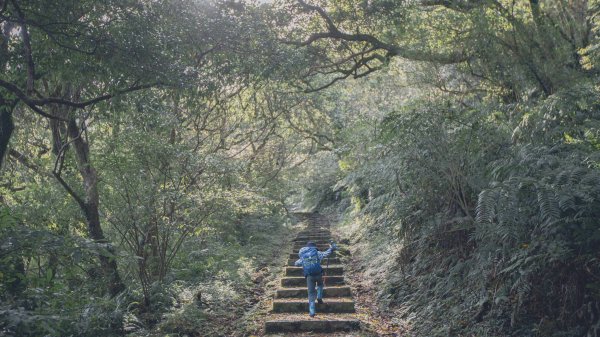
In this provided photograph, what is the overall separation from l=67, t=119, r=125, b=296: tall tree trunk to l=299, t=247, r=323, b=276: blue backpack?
11.1ft

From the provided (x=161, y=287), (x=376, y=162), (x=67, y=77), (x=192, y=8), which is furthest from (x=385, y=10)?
(x=161, y=287)

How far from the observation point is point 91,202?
8.85 meters

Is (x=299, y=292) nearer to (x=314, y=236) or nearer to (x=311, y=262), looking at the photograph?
(x=311, y=262)

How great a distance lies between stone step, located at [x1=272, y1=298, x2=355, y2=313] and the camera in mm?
8852

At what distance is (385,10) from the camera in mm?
10555

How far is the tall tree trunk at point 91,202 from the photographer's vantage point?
8.62 m

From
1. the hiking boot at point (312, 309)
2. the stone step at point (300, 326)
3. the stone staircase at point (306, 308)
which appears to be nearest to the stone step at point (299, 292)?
the stone staircase at point (306, 308)

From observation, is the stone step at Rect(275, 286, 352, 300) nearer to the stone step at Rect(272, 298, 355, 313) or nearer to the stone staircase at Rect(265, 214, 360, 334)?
the stone staircase at Rect(265, 214, 360, 334)

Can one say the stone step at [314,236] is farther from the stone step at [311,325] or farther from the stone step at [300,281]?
the stone step at [311,325]

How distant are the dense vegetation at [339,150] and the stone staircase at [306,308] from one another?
746 millimetres

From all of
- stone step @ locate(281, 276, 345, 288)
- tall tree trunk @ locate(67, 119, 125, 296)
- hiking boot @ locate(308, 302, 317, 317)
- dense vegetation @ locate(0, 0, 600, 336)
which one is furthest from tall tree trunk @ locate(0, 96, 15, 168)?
stone step @ locate(281, 276, 345, 288)

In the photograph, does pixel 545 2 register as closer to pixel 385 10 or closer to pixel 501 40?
pixel 501 40

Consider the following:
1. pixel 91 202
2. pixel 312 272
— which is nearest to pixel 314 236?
pixel 312 272

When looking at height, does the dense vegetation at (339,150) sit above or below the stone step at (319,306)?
above
